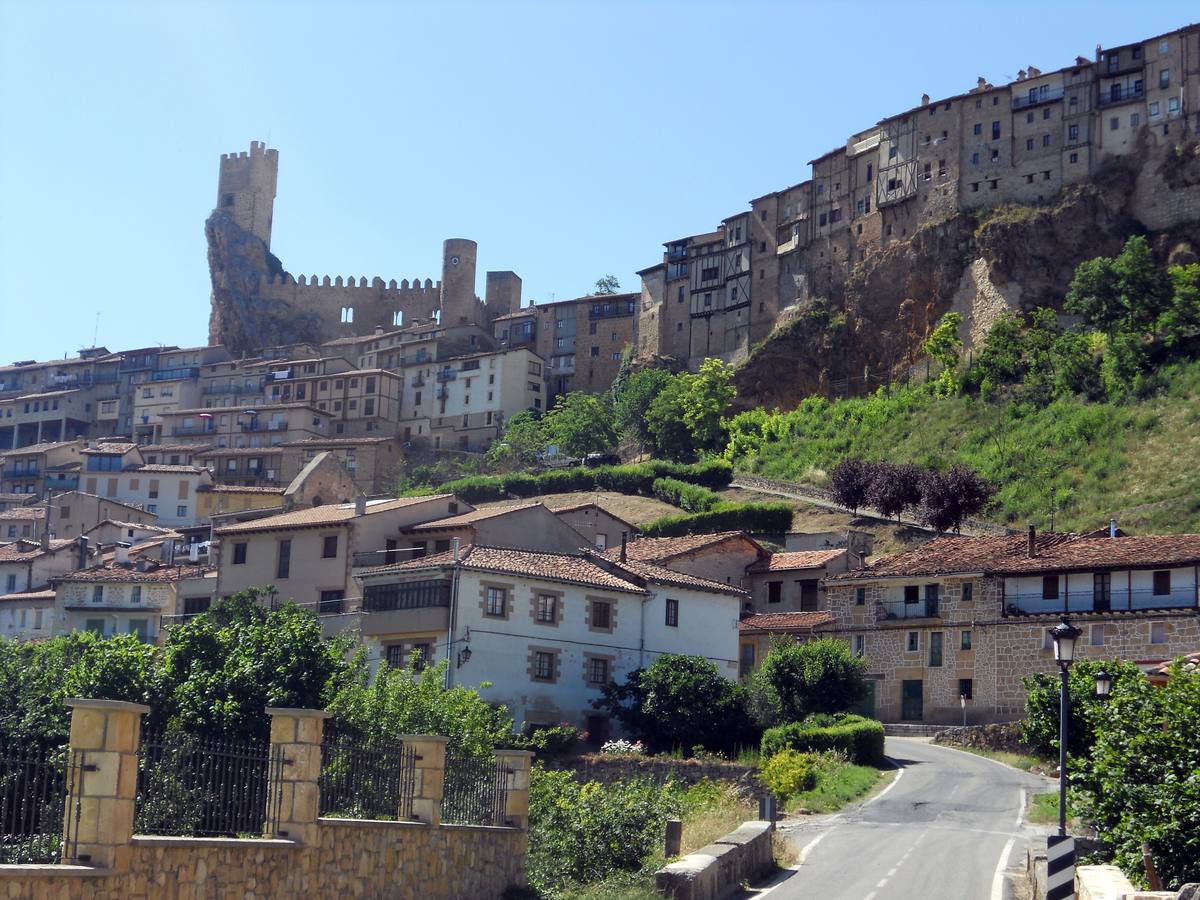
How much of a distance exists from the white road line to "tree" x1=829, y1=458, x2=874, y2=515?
53170mm

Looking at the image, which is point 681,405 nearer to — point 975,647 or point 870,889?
point 975,647

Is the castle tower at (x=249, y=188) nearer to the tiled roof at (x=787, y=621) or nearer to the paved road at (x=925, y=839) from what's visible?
the tiled roof at (x=787, y=621)

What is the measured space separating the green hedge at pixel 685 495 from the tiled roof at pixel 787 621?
2742 centimetres

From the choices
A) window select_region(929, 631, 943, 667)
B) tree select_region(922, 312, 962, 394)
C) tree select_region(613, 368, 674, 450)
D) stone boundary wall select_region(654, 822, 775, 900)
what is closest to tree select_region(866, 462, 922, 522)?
tree select_region(922, 312, 962, 394)

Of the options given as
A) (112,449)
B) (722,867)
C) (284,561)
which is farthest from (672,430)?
(722,867)

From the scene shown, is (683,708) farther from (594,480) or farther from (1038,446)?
(594,480)

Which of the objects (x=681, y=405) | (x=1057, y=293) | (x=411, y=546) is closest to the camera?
(x=411, y=546)

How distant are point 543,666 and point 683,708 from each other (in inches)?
179

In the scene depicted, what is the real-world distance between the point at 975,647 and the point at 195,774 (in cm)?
3785

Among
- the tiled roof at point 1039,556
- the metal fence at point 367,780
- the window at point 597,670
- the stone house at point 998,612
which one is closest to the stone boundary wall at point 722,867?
the metal fence at point 367,780

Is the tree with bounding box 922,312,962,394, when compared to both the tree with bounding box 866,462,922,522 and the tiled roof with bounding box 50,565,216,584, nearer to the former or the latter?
the tree with bounding box 866,462,922,522

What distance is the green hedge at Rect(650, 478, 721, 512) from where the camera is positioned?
291 ft

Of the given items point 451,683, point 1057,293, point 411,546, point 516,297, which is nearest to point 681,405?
point 1057,293

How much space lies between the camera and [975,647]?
51.4 metres
